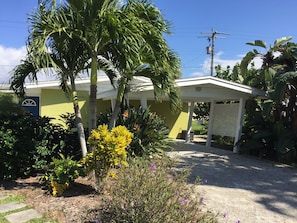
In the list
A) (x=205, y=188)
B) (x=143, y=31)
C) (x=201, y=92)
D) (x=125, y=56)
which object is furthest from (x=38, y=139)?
(x=201, y=92)

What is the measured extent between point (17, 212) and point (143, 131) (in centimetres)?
442

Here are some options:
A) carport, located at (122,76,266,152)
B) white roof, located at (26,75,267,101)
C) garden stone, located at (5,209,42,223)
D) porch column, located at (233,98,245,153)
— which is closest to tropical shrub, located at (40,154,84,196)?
garden stone, located at (5,209,42,223)

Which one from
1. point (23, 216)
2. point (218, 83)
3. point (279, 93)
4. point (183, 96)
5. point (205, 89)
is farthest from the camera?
point (205, 89)

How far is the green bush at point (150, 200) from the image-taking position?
359cm

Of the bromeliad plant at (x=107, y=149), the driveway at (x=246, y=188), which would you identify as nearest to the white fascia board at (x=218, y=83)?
the driveway at (x=246, y=188)

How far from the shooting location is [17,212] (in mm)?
4820

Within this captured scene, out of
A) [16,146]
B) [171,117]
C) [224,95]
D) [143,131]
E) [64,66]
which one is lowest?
[171,117]

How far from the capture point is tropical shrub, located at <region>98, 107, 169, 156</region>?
8328 mm

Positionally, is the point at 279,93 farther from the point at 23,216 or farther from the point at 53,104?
the point at 53,104

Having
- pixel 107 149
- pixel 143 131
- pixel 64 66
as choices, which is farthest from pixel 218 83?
pixel 107 149

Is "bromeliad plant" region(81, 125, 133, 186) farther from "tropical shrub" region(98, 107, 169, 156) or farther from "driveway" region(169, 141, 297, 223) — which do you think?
"tropical shrub" region(98, 107, 169, 156)

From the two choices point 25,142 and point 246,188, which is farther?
point 246,188

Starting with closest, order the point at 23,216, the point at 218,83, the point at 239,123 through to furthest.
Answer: the point at 23,216, the point at 218,83, the point at 239,123

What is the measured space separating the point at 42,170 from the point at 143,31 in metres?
4.41
